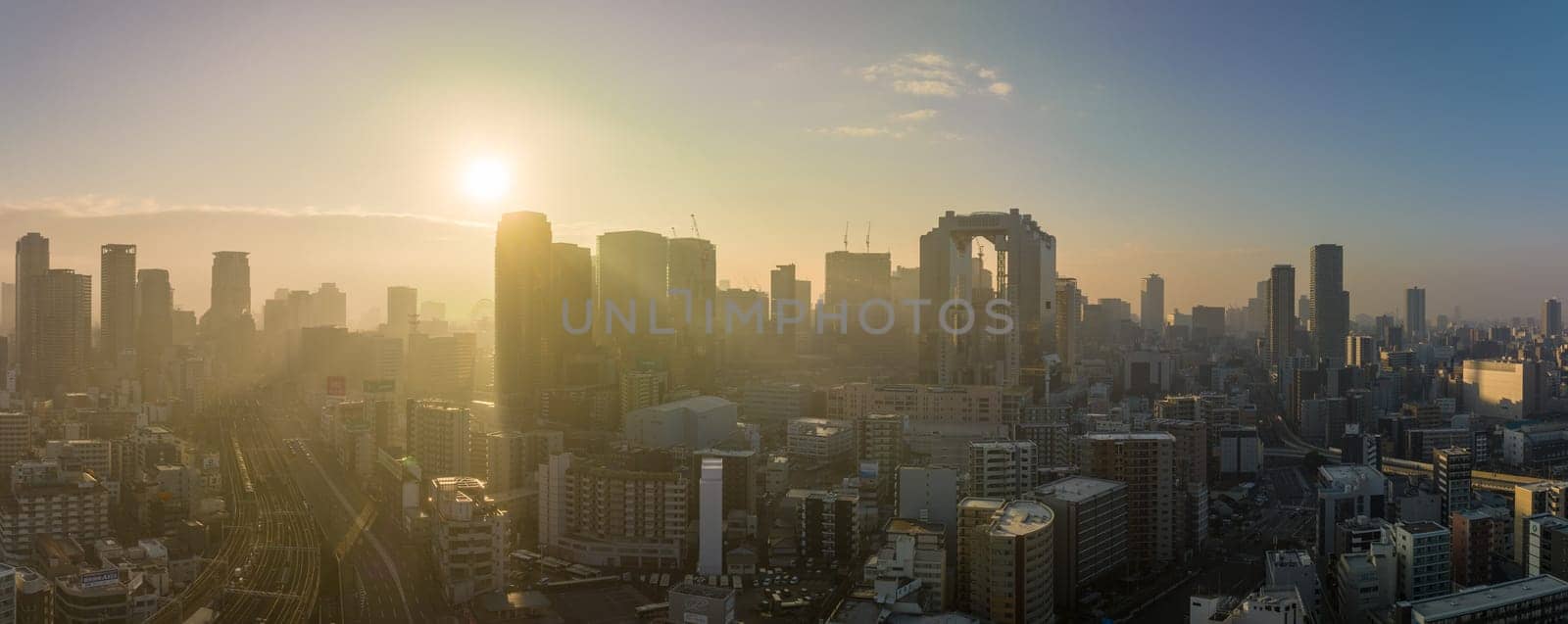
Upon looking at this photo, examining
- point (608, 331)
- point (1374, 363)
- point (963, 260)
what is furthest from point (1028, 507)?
point (1374, 363)

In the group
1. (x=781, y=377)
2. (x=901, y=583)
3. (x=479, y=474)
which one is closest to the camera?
(x=901, y=583)

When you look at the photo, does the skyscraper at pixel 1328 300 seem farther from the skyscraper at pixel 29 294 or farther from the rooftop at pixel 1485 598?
the skyscraper at pixel 29 294

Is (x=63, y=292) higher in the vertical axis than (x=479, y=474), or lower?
higher

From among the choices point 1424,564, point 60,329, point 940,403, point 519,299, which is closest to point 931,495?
point 1424,564

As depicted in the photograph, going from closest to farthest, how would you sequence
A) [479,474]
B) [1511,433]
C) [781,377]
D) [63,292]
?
[479,474], [1511,433], [63,292], [781,377]

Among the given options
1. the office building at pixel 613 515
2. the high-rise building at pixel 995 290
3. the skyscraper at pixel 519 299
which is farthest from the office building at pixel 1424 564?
the skyscraper at pixel 519 299

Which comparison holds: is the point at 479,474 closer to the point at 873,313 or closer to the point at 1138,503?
the point at 1138,503

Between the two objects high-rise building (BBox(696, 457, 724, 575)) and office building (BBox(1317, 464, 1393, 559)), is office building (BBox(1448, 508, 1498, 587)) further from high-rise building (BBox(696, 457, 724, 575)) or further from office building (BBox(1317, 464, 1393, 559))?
high-rise building (BBox(696, 457, 724, 575))
